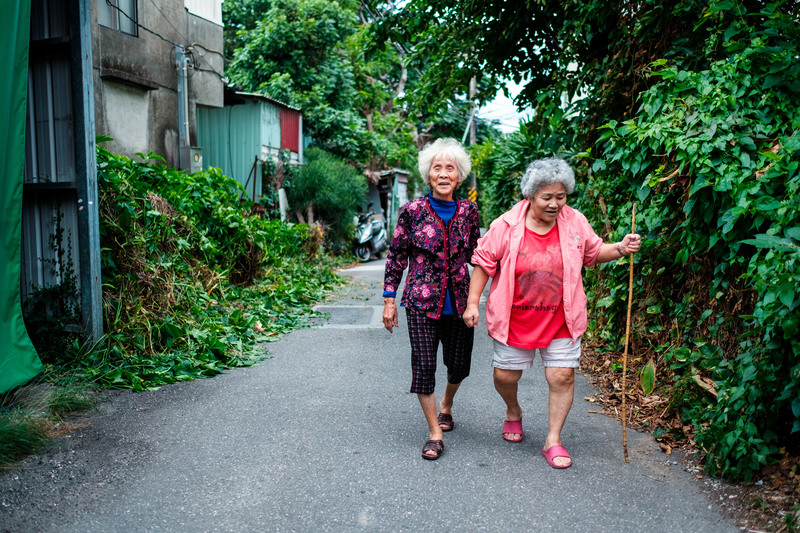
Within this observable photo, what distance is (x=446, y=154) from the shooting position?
12.5ft

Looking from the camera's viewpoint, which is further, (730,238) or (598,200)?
(598,200)

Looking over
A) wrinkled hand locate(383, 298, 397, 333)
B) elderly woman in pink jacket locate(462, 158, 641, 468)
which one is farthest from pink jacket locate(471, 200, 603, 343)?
wrinkled hand locate(383, 298, 397, 333)

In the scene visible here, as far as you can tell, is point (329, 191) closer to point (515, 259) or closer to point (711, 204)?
point (515, 259)

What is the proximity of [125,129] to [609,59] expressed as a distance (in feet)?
30.4

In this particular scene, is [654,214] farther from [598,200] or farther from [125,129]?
[125,129]

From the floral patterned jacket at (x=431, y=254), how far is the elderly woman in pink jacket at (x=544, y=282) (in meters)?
0.18

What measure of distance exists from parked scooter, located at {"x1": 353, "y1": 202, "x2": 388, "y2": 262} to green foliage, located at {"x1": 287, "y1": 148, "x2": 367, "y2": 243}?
703mm

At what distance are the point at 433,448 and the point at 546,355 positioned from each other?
86 centimetres

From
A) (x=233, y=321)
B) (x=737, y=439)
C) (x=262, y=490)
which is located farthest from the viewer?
(x=233, y=321)

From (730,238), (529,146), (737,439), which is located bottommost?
(737,439)

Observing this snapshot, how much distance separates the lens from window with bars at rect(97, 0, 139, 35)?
441 inches

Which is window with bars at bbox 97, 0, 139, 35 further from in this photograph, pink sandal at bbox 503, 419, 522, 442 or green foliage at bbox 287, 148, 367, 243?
pink sandal at bbox 503, 419, 522, 442

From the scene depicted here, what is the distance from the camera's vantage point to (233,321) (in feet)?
23.0

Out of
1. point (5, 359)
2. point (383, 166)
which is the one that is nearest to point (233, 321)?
point (5, 359)
